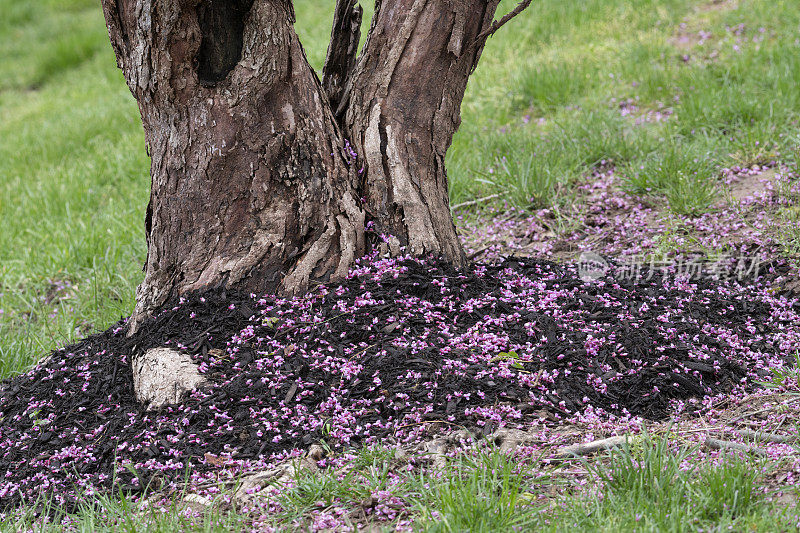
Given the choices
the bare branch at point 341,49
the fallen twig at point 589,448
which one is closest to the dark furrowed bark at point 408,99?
the bare branch at point 341,49

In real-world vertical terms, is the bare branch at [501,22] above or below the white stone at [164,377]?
above

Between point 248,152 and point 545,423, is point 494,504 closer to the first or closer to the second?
point 545,423

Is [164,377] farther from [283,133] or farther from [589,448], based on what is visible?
[589,448]

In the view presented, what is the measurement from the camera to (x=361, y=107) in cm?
376

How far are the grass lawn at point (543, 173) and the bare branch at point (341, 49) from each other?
1.94 m

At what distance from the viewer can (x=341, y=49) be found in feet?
12.7

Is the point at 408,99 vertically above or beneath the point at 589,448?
above

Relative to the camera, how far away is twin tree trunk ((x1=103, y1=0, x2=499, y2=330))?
332 centimetres

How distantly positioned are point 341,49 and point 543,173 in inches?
85.1

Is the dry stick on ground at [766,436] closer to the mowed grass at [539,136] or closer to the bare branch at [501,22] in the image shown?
the bare branch at [501,22]

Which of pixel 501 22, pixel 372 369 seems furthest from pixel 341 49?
pixel 372 369

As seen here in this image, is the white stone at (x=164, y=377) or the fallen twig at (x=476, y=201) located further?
the fallen twig at (x=476, y=201)

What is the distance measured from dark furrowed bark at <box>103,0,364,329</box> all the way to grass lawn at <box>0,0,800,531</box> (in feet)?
4.23

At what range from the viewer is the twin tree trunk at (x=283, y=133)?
3.32m
